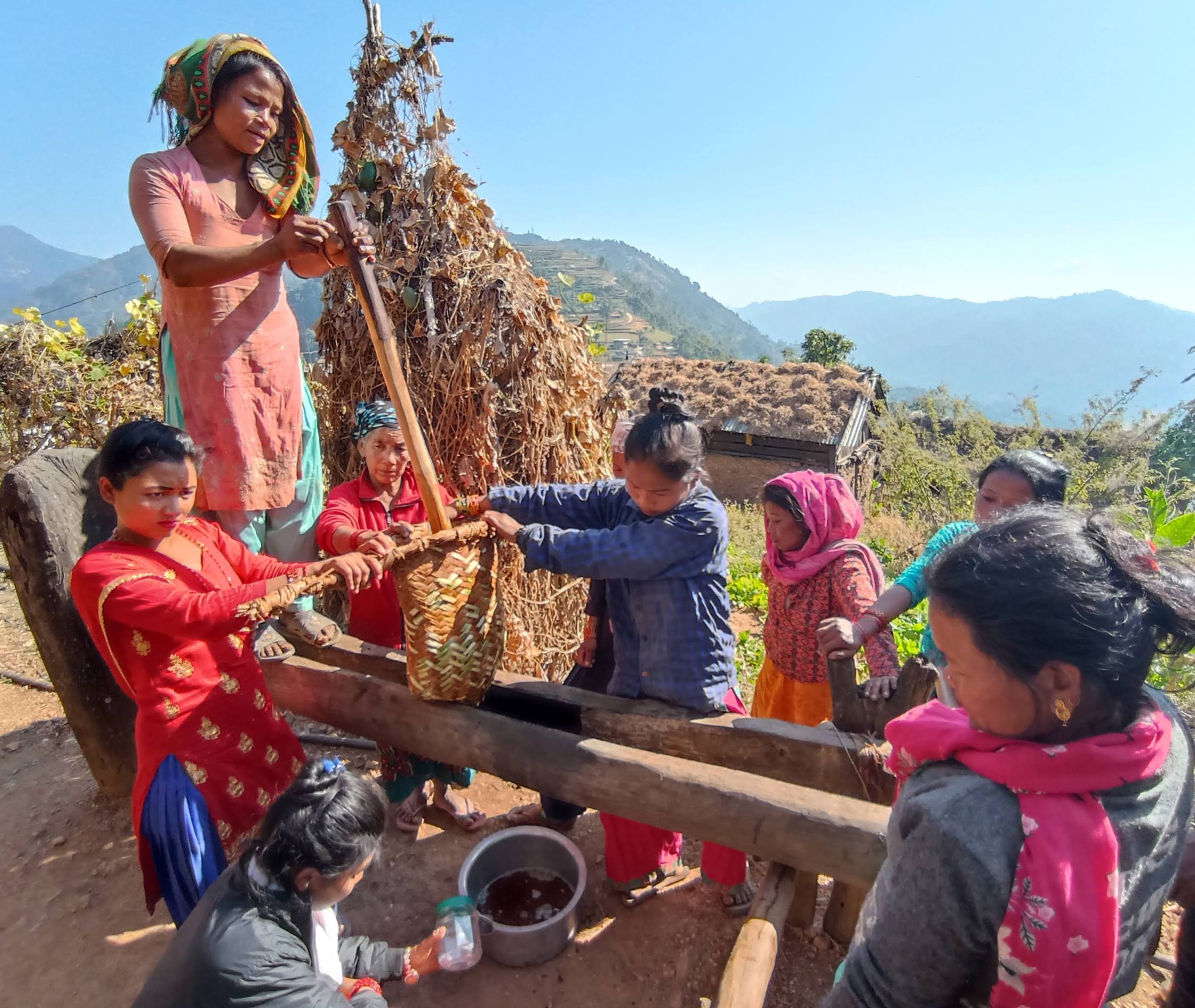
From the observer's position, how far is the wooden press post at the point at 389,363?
7.82 feet

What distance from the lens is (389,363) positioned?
7.95 ft

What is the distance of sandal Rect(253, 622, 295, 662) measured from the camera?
2855 millimetres

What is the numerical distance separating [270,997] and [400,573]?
1.11 m

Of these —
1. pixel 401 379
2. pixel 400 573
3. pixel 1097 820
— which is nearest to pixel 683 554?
pixel 400 573

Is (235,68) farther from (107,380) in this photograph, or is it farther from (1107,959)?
(107,380)

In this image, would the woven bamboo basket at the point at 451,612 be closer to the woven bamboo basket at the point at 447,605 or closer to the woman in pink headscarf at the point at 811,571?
the woven bamboo basket at the point at 447,605

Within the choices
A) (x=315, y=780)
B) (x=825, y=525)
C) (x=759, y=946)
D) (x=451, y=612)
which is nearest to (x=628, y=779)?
(x=759, y=946)

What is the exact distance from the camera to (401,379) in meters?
2.47

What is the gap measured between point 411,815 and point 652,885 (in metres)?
1.22

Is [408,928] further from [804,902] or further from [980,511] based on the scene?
[980,511]

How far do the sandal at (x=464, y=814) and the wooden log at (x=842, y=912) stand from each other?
1623 mm

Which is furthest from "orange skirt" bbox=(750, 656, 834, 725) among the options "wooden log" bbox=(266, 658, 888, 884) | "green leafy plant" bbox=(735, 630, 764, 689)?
"green leafy plant" bbox=(735, 630, 764, 689)

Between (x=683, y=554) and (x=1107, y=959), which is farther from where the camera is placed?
(x=683, y=554)

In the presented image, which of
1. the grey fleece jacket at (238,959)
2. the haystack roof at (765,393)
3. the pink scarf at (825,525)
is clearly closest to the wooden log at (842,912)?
the pink scarf at (825,525)
